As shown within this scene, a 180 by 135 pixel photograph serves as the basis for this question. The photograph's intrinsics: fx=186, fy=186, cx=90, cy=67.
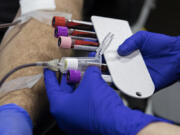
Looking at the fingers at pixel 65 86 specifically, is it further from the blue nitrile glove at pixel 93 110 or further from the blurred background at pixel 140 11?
the blurred background at pixel 140 11

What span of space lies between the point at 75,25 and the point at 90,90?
31 centimetres

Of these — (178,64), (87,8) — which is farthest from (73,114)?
(87,8)

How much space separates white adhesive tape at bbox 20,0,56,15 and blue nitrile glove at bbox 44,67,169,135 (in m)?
0.41

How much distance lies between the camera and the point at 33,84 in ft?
2.31

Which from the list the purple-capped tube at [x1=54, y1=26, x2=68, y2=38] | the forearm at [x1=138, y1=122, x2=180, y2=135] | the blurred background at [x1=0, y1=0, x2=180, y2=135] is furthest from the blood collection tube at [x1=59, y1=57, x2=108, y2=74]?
the blurred background at [x1=0, y1=0, x2=180, y2=135]

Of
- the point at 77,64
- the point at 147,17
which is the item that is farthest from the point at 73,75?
the point at 147,17

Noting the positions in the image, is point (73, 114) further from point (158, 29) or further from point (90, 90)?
point (158, 29)

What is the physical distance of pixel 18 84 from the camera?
686mm

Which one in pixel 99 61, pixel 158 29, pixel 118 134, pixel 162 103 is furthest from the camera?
pixel 158 29

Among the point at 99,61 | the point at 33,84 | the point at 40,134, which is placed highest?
the point at 99,61

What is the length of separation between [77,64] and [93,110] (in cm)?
16

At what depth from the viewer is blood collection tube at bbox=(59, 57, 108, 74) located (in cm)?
60

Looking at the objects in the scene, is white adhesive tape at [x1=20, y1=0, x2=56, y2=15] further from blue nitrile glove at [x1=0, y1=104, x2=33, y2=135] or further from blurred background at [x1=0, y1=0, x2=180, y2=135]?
blue nitrile glove at [x1=0, y1=104, x2=33, y2=135]

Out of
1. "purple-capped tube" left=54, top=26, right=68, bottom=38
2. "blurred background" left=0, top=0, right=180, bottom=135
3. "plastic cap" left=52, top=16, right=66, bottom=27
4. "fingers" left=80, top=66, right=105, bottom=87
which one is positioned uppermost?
"plastic cap" left=52, top=16, right=66, bottom=27
